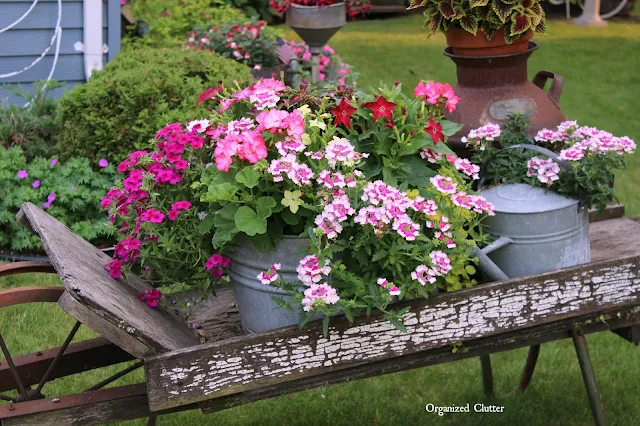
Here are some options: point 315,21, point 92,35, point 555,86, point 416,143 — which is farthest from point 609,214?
point 315,21

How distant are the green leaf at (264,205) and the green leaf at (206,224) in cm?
14

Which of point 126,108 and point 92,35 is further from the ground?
point 92,35

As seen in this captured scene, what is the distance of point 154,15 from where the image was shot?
709 cm

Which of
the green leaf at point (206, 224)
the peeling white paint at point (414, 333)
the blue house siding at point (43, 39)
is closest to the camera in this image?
the peeling white paint at point (414, 333)

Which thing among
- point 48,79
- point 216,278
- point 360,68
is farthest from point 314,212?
point 360,68

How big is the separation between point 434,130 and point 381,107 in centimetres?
14

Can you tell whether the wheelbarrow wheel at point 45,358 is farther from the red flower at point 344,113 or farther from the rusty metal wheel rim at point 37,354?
the red flower at point 344,113

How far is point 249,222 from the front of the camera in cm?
173

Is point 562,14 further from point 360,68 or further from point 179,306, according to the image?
point 179,306

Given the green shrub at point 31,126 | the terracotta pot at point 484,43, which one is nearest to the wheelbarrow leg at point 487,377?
the terracotta pot at point 484,43

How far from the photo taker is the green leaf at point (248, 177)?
1.74 m

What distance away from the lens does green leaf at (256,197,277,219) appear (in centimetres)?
174

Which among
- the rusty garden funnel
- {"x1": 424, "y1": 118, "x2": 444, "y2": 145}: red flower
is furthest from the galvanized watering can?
the rusty garden funnel

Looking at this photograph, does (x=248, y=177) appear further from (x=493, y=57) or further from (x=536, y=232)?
(x=493, y=57)
